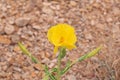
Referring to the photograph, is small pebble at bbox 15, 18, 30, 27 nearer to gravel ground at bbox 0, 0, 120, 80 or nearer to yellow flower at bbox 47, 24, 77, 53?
gravel ground at bbox 0, 0, 120, 80

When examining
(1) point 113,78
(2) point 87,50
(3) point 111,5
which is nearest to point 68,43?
(1) point 113,78

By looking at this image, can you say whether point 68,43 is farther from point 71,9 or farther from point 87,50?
point 71,9

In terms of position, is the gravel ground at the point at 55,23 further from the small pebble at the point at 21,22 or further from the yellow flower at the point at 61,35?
the yellow flower at the point at 61,35

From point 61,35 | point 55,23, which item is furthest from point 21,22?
point 61,35

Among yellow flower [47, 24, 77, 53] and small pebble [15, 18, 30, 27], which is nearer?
yellow flower [47, 24, 77, 53]

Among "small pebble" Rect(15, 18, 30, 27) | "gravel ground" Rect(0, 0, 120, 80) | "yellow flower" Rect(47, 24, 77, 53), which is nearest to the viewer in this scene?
"yellow flower" Rect(47, 24, 77, 53)

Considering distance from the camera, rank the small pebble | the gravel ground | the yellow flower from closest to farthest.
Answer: the yellow flower
the gravel ground
the small pebble

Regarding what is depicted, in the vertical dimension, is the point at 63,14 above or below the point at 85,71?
above

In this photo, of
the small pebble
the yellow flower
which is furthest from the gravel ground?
the yellow flower

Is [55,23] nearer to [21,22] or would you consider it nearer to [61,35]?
[21,22]

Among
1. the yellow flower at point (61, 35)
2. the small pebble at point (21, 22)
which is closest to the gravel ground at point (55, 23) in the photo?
the small pebble at point (21, 22)
